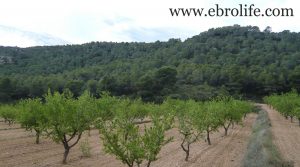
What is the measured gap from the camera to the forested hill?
396 feet

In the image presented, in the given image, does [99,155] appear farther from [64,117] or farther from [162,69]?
[162,69]

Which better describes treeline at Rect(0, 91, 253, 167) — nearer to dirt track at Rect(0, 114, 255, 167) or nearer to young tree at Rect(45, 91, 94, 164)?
young tree at Rect(45, 91, 94, 164)

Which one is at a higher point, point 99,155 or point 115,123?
point 115,123

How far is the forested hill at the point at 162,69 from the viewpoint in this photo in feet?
396

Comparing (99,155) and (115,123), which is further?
(99,155)

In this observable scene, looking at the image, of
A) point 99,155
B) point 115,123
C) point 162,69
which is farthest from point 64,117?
point 162,69

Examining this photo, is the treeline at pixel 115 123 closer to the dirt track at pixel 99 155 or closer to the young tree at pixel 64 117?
the young tree at pixel 64 117

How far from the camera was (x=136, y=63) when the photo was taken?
165m

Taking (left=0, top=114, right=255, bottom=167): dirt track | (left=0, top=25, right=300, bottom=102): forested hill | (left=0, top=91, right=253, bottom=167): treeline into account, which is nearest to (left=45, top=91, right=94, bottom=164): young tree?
(left=0, top=91, right=253, bottom=167): treeline

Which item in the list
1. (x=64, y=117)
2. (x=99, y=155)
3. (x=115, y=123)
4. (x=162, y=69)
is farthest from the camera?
(x=162, y=69)

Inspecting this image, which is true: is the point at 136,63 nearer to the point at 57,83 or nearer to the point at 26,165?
the point at 57,83

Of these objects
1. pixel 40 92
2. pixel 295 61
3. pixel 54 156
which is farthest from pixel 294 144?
pixel 295 61

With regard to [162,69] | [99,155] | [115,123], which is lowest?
[99,155]

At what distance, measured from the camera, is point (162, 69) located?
123312 millimetres
